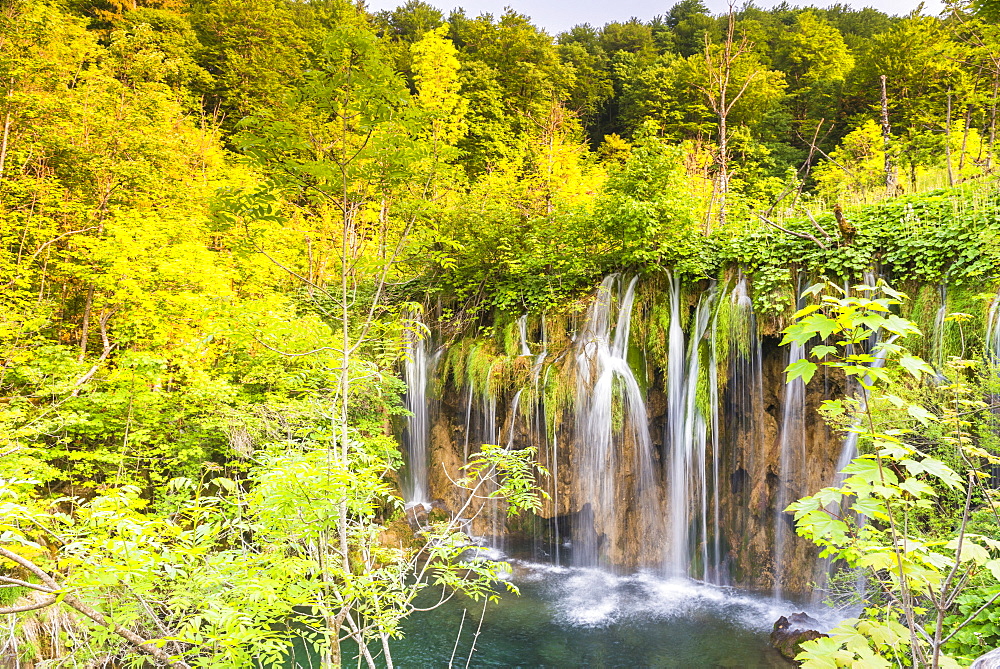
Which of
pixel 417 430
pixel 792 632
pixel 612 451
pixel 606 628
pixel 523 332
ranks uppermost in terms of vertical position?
pixel 523 332

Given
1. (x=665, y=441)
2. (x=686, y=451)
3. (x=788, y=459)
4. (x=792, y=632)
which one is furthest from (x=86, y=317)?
(x=788, y=459)

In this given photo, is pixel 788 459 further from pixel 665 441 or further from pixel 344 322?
pixel 344 322

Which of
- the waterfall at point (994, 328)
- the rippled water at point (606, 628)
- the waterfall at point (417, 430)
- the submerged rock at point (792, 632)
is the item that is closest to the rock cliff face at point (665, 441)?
the rippled water at point (606, 628)

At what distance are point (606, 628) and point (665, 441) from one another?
11.5 feet

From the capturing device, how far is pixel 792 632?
289 inches

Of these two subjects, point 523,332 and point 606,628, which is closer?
point 606,628

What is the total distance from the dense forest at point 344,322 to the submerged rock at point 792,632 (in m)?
1.33

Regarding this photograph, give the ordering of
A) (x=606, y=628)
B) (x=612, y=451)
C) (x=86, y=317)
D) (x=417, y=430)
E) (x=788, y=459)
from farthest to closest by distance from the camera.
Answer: (x=417, y=430)
(x=612, y=451)
(x=788, y=459)
(x=86, y=317)
(x=606, y=628)

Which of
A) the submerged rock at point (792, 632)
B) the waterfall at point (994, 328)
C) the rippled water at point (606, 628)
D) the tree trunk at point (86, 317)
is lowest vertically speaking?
the rippled water at point (606, 628)

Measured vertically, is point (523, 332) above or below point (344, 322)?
above

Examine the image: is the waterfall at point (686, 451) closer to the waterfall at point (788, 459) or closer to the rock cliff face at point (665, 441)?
the rock cliff face at point (665, 441)

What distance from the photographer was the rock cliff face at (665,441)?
29.8 feet

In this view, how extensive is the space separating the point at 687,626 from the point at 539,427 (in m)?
4.30

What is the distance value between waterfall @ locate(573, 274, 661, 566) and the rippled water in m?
0.85
